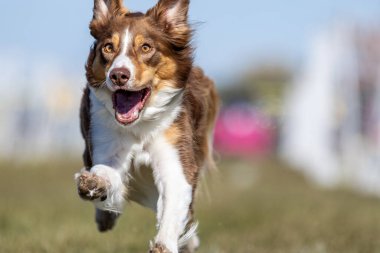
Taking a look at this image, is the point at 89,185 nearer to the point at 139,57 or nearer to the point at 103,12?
the point at 139,57

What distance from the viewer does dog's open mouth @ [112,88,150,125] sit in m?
4.85

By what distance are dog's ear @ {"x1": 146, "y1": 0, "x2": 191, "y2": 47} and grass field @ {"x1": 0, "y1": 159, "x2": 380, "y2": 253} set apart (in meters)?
1.43

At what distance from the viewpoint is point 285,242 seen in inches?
285

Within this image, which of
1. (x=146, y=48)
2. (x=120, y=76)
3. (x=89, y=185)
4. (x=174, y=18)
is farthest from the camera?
(x=174, y=18)

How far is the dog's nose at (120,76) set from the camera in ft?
15.0

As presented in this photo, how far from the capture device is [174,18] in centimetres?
521

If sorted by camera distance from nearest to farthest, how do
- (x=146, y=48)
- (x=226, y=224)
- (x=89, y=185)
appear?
(x=89, y=185)
(x=146, y=48)
(x=226, y=224)

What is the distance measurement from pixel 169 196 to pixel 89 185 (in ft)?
1.51

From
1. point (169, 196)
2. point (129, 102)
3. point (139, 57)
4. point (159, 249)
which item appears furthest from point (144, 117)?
point (159, 249)

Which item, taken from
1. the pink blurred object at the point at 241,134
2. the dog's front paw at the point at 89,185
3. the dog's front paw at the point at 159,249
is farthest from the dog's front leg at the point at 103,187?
the pink blurred object at the point at 241,134

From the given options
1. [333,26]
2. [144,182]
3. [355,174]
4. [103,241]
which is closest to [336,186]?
[355,174]

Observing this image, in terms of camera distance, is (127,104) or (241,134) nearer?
(127,104)

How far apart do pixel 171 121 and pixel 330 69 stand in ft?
38.3

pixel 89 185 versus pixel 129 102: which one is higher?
pixel 129 102
